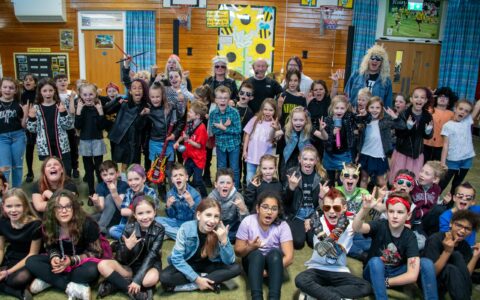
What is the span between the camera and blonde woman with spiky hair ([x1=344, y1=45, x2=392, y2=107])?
14.7ft

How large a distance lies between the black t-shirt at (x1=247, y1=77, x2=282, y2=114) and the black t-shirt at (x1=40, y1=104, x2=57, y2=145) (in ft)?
6.96

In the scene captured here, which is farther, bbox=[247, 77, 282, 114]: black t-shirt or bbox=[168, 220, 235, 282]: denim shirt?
bbox=[247, 77, 282, 114]: black t-shirt

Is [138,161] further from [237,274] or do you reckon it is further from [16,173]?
[237,274]

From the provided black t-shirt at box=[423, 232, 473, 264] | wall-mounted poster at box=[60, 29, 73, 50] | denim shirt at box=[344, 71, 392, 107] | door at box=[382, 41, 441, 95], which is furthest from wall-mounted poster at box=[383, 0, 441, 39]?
black t-shirt at box=[423, 232, 473, 264]

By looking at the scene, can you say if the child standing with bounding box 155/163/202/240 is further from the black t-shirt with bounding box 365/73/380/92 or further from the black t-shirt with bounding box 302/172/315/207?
the black t-shirt with bounding box 365/73/380/92

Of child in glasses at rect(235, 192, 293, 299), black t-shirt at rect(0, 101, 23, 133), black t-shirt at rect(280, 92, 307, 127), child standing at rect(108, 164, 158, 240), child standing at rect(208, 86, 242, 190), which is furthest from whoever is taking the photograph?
black t-shirt at rect(280, 92, 307, 127)

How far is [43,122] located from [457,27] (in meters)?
8.80

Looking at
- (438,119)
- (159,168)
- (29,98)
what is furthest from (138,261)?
(438,119)

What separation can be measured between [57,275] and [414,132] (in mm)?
3460

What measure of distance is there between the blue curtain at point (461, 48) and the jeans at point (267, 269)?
27.2 ft

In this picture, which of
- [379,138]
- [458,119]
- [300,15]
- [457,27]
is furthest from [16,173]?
[457,27]

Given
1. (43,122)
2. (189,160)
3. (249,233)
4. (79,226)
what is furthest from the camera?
(189,160)

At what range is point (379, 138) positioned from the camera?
393 centimetres

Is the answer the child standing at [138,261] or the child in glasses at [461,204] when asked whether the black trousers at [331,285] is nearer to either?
the child in glasses at [461,204]
